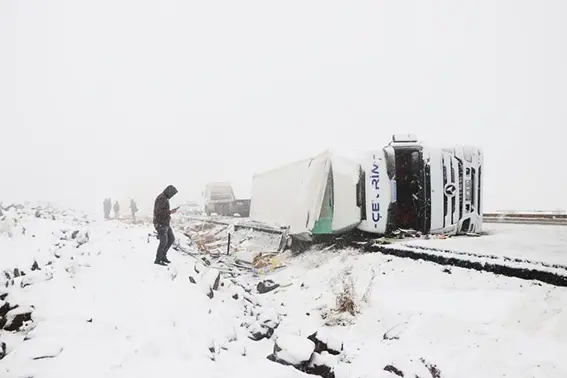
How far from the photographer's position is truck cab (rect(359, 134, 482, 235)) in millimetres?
8141

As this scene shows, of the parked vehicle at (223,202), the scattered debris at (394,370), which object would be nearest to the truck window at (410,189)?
the scattered debris at (394,370)

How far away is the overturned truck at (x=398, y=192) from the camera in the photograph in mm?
8117

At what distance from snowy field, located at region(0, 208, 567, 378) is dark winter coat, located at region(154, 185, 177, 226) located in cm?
103

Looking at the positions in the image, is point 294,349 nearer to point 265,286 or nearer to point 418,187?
point 265,286


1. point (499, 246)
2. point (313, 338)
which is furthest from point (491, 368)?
point (499, 246)

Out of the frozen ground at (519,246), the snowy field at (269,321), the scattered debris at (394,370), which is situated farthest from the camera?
the frozen ground at (519,246)

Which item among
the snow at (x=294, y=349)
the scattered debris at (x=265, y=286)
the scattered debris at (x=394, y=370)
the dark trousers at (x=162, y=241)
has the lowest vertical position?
the scattered debris at (x=265, y=286)

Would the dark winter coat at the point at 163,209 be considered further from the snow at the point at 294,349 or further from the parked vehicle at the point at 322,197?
the snow at the point at 294,349

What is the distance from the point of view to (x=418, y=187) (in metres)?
8.20

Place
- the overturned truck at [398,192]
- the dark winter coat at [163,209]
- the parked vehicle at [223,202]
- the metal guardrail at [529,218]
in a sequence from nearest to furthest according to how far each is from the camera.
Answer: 1. the dark winter coat at [163,209]
2. the overturned truck at [398,192]
3. the metal guardrail at [529,218]
4. the parked vehicle at [223,202]

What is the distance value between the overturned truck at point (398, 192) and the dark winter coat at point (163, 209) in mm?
3220

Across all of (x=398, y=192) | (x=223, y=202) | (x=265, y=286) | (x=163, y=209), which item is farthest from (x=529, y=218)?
(x=223, y=202)

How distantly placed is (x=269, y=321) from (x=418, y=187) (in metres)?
4.93

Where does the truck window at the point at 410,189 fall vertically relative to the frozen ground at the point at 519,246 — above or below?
above
